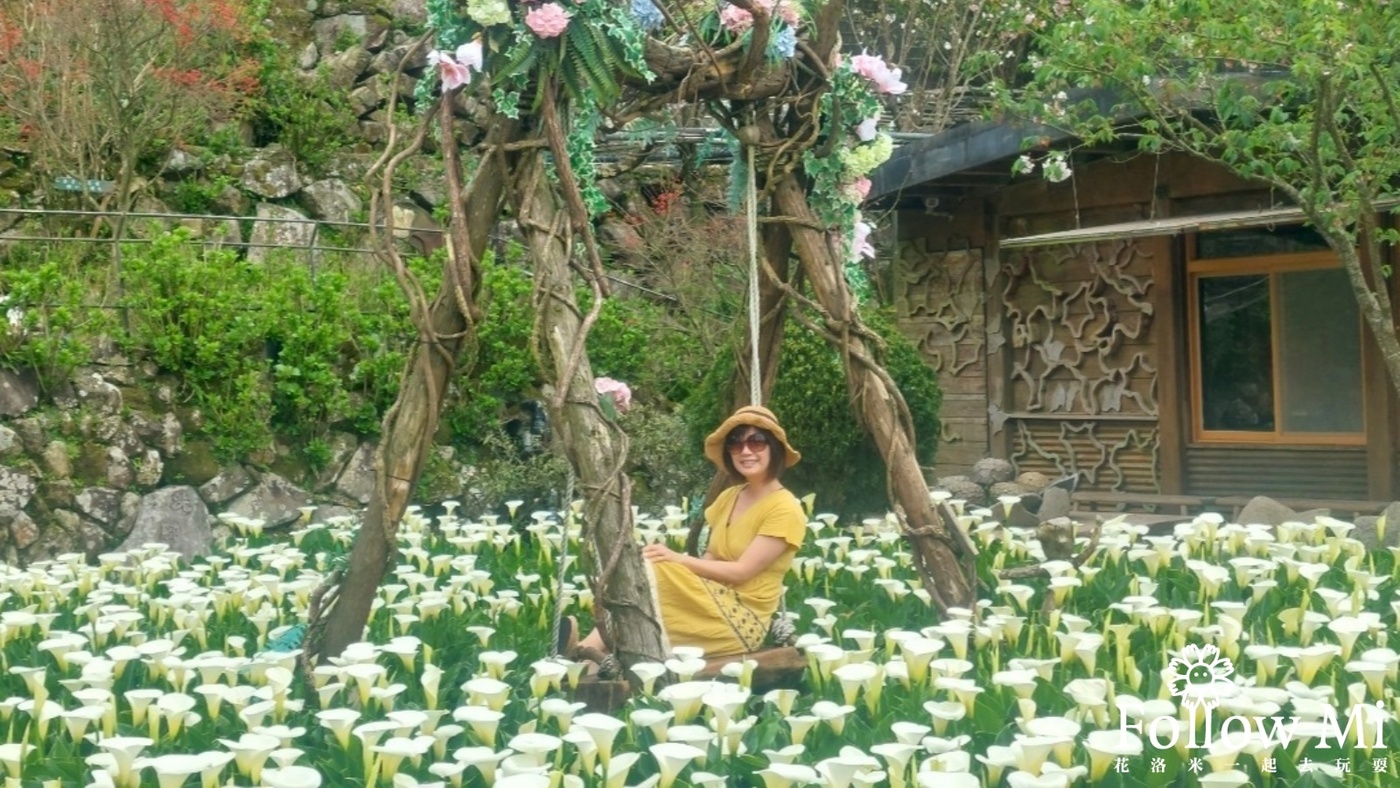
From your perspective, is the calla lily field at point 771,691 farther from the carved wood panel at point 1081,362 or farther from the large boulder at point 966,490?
the carved wood panel at point 1081,362

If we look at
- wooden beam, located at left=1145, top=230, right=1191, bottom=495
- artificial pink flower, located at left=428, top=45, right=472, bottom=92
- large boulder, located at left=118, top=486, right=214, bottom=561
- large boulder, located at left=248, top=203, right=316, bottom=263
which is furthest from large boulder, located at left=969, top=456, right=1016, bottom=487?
artificial pink flower, located at left=428, top=45, right=472, bottom=92

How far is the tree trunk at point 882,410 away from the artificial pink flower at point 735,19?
59 cm

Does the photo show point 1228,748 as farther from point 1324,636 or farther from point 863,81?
point 863,81

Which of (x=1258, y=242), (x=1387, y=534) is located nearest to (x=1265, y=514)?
(x=1387, y=534)

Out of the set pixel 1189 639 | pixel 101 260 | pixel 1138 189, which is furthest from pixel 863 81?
pixel 101 260

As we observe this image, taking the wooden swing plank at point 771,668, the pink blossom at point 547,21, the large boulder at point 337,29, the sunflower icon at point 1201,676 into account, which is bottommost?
the wooden swing plank at point 771,668

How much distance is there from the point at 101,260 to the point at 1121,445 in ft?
26.9

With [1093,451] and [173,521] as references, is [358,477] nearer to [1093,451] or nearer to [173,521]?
[173,521]

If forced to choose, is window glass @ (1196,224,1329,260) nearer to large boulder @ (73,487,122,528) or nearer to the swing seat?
the swing seat

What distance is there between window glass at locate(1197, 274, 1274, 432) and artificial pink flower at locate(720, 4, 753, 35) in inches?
280

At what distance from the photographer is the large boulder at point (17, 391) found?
8070 millimetres

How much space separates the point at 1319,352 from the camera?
34.1 feet

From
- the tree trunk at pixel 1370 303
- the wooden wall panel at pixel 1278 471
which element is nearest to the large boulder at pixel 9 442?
the tree trunk at pixel 1370 303

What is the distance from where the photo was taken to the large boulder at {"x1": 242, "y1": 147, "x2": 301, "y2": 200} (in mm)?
14672
